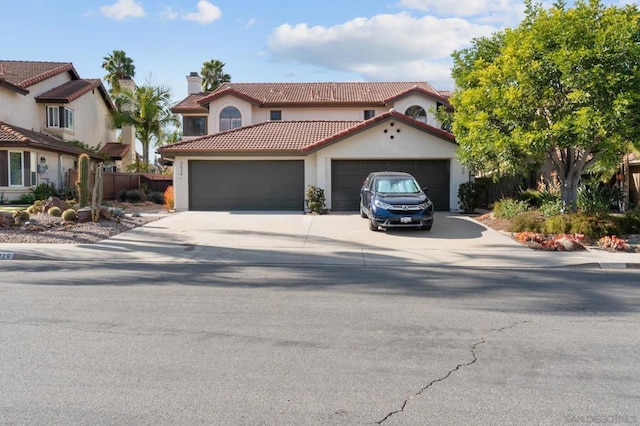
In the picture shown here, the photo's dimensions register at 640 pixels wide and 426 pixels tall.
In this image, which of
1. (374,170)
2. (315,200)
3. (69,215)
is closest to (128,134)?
(315,200)

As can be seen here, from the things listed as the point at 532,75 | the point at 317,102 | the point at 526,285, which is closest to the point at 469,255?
the point at 526,285

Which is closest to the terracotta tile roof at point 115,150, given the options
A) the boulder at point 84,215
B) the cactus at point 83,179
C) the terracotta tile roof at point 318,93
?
the terracotta tile roof at point 318,93

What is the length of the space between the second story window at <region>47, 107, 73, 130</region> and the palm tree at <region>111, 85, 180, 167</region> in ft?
17.3

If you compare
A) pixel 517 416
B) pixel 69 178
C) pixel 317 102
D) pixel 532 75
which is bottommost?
pixel 517 416

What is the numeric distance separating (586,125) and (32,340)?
12.8 metres

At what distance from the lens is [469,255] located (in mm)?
12383

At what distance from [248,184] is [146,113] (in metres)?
18.5

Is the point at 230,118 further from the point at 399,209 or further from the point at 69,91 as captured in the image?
the point at 399,209

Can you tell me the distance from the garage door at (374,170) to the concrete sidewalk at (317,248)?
450cm

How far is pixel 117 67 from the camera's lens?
152 ft

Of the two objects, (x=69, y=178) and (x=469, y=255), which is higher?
(x=69, y=178)

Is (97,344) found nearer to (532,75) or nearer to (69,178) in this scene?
(532,75)

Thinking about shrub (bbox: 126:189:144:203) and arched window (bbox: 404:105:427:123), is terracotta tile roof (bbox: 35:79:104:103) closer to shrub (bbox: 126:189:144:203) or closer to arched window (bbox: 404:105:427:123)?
shrub (bbox: 126:189:144:203)

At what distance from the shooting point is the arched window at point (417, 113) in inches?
1277
